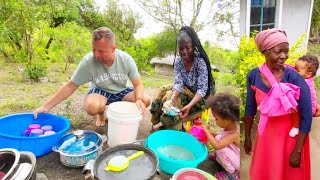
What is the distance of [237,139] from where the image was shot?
2.25m

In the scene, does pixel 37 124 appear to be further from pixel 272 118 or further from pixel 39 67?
pixel 39 67

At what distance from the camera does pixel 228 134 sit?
88.8 inches

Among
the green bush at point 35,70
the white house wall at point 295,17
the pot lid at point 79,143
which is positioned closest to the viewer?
the pot lid at point 79,143

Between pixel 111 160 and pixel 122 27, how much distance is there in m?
9.41

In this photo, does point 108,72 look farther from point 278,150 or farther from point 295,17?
point 295,17

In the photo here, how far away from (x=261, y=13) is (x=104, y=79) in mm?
4662

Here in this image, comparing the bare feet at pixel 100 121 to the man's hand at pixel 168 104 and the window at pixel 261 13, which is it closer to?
the man's hand at pixel 168 104

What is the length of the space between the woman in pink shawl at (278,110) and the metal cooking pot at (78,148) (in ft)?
4.22

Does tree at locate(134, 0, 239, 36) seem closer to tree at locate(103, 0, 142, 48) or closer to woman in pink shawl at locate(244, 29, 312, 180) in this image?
tree at locate(103, 0, 142, 48)

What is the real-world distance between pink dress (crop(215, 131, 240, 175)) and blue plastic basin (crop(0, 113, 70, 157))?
133 cm

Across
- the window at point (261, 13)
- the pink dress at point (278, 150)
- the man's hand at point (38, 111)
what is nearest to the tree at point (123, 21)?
the window at point (261, 13)

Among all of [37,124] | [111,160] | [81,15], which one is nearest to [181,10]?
[81,15]

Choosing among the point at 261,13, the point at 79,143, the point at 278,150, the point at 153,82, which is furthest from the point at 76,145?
the point at 261,13

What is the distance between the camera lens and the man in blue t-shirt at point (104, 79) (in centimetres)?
268
